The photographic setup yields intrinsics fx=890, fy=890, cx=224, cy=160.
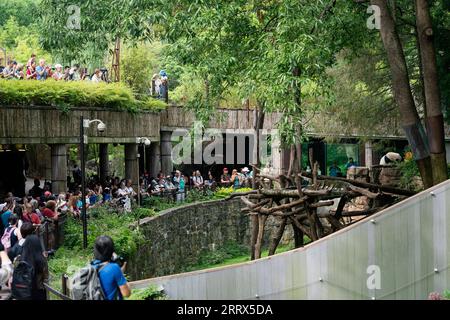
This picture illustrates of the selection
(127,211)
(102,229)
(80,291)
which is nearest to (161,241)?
(127,211)

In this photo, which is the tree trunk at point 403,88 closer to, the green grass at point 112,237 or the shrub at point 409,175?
the shrub at point 409,175

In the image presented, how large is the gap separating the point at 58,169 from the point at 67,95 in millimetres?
2188

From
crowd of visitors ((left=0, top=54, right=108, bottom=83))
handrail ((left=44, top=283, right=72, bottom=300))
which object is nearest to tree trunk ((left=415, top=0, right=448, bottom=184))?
handrail ((left=44, top=283, right=72, bottom=300))

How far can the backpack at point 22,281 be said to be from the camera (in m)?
11.6

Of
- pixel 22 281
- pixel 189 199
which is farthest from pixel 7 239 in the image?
pixel 189 199

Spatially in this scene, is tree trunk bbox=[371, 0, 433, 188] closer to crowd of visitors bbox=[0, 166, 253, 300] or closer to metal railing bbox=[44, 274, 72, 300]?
crowd of visitors bbox=[0, 166, 253, 300]

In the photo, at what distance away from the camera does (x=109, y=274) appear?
30.3 ft

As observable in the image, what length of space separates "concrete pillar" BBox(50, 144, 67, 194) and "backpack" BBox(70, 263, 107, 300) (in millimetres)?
16555

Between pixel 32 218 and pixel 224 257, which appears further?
pixel 224 257

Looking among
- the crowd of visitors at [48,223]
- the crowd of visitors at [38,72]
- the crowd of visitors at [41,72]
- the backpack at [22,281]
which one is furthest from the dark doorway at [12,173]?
the backpack at [22,281]

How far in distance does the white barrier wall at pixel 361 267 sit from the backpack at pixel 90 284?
305 centimetres

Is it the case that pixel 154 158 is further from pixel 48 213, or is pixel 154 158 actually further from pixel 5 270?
pixel 5 270

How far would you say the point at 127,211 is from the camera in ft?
91.5

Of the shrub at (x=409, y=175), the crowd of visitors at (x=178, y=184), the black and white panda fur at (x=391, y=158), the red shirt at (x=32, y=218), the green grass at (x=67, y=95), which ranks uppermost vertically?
the green grass at (x=67, y=95)
